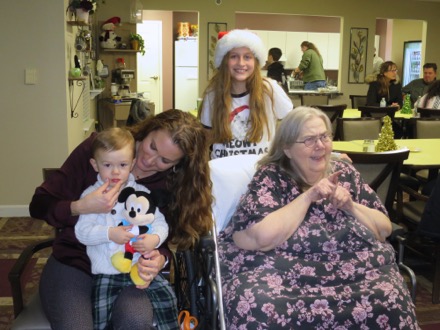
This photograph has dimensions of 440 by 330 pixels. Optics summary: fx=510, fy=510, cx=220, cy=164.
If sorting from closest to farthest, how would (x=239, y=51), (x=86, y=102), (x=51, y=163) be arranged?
1. (x=239, y=51)
2. (x=51, y=163)
3. (x=86, y=102)

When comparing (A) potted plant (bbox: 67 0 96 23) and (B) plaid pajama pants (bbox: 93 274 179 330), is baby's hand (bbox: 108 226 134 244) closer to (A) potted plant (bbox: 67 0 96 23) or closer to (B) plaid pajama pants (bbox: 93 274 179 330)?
(B) plaid pajama pants (bbox: 93 274 179 330)

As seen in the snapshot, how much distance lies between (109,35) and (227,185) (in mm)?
6086

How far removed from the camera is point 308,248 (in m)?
1.88

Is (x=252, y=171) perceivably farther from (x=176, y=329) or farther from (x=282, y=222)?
(x=176, y=329)

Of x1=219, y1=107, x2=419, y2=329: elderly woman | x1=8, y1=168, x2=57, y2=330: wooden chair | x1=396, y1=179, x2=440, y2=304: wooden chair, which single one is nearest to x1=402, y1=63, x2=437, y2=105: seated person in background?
x1=396, y1=179, x2=440, y2=304: wooden chair

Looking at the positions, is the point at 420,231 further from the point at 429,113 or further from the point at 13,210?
the point at 13,210

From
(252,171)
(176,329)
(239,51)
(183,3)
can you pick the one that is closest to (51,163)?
(239,51)

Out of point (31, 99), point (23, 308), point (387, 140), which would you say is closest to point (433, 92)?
point (387, 140)

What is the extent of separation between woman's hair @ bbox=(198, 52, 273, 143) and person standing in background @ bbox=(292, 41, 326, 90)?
6271mm

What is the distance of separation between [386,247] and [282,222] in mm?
455

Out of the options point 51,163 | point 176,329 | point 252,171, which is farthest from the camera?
point 51,163

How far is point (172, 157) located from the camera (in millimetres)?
1810

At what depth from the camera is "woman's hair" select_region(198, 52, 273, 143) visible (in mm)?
2752

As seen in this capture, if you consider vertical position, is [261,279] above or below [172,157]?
below
